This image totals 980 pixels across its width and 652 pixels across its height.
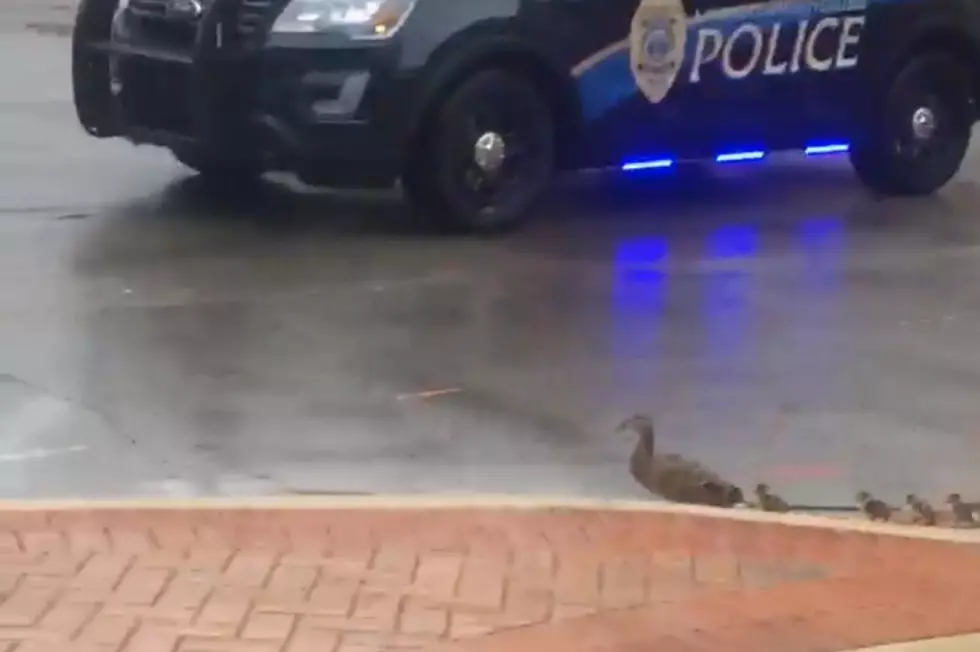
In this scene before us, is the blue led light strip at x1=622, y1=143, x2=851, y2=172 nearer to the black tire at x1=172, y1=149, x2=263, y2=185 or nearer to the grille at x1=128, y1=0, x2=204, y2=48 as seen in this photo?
the black tire at x1=172, y1=149, x2=263, y2=185

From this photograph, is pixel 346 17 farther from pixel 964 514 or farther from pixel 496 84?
pixel 964 514

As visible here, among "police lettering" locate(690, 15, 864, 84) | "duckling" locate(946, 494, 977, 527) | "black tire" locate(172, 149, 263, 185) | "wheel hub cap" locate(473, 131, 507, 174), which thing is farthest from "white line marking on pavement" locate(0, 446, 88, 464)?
"police lettering" locate(690, 15, 864, 84)

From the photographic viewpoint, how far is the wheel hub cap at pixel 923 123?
36.9 ft

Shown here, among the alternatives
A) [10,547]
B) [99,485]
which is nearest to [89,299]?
[99,485]

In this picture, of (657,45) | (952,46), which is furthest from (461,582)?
(952,46)

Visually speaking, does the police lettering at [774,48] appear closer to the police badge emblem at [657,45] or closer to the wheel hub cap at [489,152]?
the police badge emblem at [657,45]

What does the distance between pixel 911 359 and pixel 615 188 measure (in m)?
4.17

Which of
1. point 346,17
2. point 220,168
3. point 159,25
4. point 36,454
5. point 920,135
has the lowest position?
point 36,454

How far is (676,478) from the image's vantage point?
5.57 m

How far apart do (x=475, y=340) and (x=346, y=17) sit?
2.33 m

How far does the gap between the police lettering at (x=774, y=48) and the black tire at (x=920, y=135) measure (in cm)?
48

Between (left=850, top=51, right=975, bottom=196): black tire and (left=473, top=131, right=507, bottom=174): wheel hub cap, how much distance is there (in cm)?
250

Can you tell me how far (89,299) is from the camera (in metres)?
8.05

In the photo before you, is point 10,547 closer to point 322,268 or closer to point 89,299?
point 89,299
